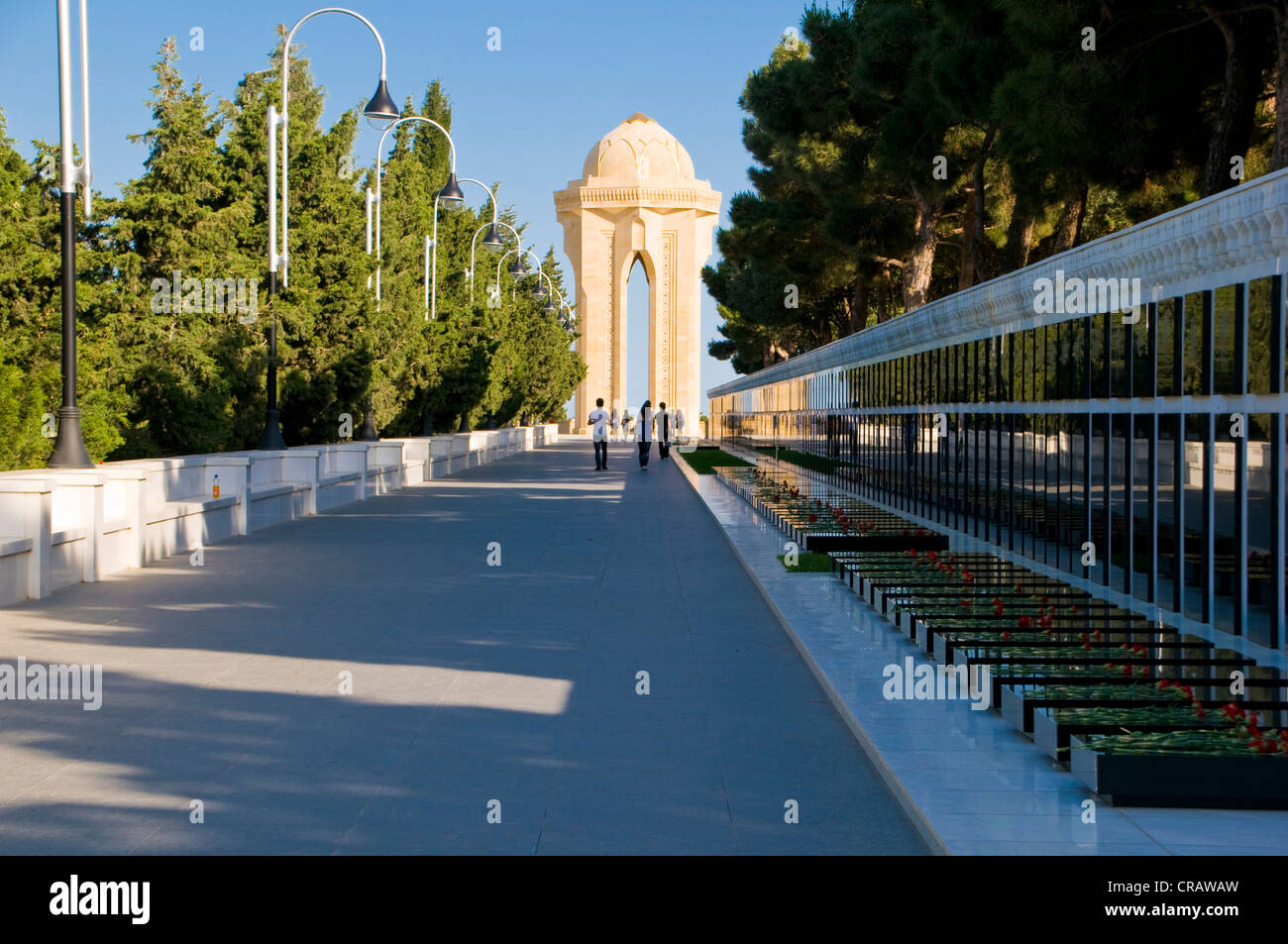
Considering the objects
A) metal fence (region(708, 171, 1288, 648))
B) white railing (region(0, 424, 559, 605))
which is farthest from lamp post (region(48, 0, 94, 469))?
metal fence (region(708, 171, 1288, 648))

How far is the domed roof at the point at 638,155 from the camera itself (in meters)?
91.5

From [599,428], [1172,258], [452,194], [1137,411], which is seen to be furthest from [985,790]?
[599,428]

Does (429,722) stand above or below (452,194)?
below

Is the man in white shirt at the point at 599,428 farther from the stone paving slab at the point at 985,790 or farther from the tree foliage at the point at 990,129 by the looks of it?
the stone paving slab at the point at 985,790

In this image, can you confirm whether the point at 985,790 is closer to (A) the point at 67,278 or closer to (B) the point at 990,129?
(A) the point at 67,278

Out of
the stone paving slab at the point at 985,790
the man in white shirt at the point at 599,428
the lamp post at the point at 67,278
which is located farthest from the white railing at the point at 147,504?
the man in white shirt at the point at 599,428

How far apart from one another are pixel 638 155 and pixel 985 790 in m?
88.7

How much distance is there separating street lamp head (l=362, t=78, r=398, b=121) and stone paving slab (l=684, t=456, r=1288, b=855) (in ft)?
51.2

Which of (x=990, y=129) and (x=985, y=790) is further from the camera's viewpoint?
(x=990, y=129)

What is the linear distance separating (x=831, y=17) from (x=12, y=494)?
2117 cm

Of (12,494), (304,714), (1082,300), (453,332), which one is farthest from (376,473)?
(304,714)

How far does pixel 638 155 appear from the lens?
91.6 m

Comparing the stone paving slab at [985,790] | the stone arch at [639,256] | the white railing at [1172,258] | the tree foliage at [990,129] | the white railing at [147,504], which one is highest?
the stone arch at [639,256]

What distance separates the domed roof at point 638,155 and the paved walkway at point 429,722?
8023 centimetres
